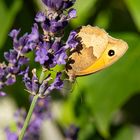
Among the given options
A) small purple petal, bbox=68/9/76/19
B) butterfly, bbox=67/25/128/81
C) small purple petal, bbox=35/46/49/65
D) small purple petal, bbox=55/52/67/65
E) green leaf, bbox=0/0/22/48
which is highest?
small purple petal, bbox=68/9/76/19

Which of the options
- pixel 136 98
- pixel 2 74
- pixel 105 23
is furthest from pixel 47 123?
pixel 2 74

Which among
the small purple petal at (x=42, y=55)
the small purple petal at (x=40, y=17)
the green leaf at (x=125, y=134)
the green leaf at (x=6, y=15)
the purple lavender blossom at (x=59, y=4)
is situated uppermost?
the purple lavender blossom at (x=59, y=4)

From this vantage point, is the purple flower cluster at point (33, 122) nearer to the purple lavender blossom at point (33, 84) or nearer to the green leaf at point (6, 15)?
the green leaf at point (6, 15)

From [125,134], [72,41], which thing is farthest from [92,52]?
[125,134]

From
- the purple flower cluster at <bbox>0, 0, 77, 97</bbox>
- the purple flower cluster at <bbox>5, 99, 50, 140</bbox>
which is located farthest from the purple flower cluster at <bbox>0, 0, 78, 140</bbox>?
the purple flower cluster at <bbox>5, 99, 50, 140</bbox>

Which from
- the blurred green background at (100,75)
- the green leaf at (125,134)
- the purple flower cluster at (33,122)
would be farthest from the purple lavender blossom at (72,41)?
the green leaf at (125,134)

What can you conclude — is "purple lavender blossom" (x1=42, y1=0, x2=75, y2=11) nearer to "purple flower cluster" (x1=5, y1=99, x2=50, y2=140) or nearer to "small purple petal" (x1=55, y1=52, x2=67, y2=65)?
"small purple petal" (x1=55, y1=52, x2=67, y2=65)

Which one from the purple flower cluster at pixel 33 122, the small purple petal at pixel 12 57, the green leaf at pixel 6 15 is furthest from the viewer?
the green leaf at pixel 6 15
